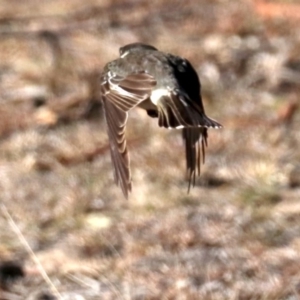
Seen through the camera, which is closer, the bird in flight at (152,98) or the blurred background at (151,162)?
the bird in flight at (152,98)

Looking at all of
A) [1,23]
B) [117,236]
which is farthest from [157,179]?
[1,23]

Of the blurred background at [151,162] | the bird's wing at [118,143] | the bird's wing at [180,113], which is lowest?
the blurred background at [151,162]

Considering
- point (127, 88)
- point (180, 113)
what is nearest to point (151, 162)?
point (127, 88)

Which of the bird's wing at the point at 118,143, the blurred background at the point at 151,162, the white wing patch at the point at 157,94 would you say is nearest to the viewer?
the bird's wing at the point at 118,143

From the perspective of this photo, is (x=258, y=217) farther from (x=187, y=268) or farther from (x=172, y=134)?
(x=172, y=134)

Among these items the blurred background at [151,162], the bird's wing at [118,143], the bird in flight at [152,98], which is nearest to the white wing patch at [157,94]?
the bird in flight at [152,98]

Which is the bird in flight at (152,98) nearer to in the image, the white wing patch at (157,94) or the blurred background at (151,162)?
the white wing patch at (157,94)

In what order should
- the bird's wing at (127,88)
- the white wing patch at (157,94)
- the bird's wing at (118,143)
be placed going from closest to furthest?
the bird's wing at (118,143) < the bird's wing at (127,88) < the white wing patch at (157,94)

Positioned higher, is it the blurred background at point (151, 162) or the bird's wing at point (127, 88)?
the bird's wing at point (127, 88)
